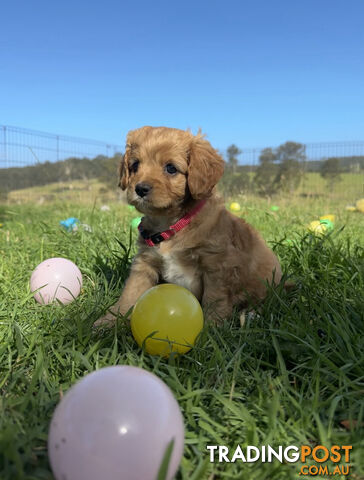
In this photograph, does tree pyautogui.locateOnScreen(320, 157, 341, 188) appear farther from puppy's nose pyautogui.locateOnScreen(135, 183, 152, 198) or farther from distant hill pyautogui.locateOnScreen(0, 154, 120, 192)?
puppy's nose pyautogui.locateOnScreen(135, 183, 152, 198)

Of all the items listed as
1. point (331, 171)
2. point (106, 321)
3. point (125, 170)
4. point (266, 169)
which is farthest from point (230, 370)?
point (331, 171)

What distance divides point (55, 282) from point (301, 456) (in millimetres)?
2071

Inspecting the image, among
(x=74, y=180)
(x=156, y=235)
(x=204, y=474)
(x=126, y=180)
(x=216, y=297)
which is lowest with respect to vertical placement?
(x=204, y=474)

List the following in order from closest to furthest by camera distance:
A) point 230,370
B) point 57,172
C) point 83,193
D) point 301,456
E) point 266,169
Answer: point 301,456
point 230,370
point 83,193
point 57,172
point 266,169

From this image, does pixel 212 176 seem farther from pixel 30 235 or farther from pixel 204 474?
pixel 30 235

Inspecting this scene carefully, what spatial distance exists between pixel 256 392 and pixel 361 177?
18.5 m

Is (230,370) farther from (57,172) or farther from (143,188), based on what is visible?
(57,172)

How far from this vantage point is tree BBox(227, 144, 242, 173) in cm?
→ 2137

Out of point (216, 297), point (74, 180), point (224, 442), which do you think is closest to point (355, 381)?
point (224, 442)

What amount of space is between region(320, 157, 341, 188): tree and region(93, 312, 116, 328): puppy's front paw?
17.8 m

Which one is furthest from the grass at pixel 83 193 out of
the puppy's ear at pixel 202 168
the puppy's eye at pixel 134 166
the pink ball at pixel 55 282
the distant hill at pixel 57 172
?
the puppy's ear at pixel 202 168

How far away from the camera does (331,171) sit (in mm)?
19984

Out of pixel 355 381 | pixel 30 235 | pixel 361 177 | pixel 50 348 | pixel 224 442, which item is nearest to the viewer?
pixel 224 442

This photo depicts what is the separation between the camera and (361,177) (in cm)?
1783
